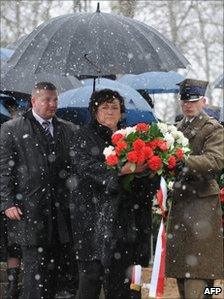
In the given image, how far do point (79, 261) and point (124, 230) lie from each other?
1.72ft

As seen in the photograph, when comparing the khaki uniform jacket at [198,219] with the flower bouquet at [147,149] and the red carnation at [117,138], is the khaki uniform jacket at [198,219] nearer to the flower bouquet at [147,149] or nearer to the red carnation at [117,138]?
the flower bouquet at [147,149]

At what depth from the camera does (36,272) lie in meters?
6.55

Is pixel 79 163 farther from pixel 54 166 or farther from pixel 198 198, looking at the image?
pixel 198 198

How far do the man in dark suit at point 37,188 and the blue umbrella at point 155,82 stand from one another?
415 centimetres

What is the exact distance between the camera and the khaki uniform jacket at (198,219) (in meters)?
6.61

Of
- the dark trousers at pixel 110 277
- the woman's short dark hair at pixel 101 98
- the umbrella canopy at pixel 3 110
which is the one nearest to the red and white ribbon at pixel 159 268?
the dark trousers at pixel 110 277

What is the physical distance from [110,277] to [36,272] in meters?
0.68

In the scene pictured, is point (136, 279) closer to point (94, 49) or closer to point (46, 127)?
point (46, 127)

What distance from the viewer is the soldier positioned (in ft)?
21.7

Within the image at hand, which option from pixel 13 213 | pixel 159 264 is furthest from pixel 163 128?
pixel 13 213

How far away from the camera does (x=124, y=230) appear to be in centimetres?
618

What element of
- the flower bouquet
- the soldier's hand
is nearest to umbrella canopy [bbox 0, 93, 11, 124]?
the soldier's hand

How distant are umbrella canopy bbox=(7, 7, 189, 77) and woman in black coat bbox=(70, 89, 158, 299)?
0.35 m

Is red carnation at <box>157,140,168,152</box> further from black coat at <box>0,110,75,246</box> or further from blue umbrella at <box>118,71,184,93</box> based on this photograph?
blue umbrella at <box>118,71,184,93</box>
